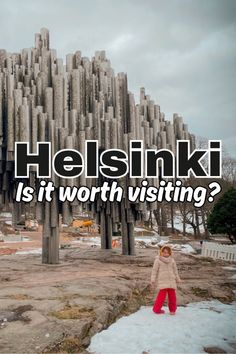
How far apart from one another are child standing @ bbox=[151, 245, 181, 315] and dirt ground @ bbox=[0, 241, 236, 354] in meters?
0.54

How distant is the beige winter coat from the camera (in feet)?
22.0

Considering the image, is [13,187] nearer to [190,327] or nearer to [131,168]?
[131,168]

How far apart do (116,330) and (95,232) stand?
3444cm

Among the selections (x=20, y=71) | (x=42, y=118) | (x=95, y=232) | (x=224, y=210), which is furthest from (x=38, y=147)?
(x=95, y=232)

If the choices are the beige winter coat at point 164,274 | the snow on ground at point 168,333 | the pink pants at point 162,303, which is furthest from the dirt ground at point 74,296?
the beige winter coat at point 164,274

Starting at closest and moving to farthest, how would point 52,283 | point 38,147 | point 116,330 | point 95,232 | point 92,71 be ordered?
point 116,330 < point 52,283 < point 38,147 < point 92,71 < point 95,232

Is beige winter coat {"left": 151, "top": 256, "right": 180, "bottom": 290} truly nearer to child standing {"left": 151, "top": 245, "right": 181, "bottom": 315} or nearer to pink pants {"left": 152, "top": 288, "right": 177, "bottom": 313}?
child standing {"left": 151, "top": 245, "right": 181, "bottom": 315}

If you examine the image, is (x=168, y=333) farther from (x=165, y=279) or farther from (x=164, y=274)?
(x=164, y=274)

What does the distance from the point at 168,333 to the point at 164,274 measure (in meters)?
1.62

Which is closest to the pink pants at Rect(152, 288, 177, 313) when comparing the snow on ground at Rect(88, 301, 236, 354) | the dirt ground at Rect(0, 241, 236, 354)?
the snow on ground at Rect(88, 301, 236, 354)

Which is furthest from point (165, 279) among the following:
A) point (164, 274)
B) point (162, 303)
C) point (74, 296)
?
point (74, 296)

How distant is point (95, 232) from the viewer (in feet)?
130

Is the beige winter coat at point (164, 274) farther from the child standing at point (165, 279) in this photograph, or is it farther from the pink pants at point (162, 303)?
the pink pants at point (162, 303)

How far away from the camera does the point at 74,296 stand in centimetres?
677
